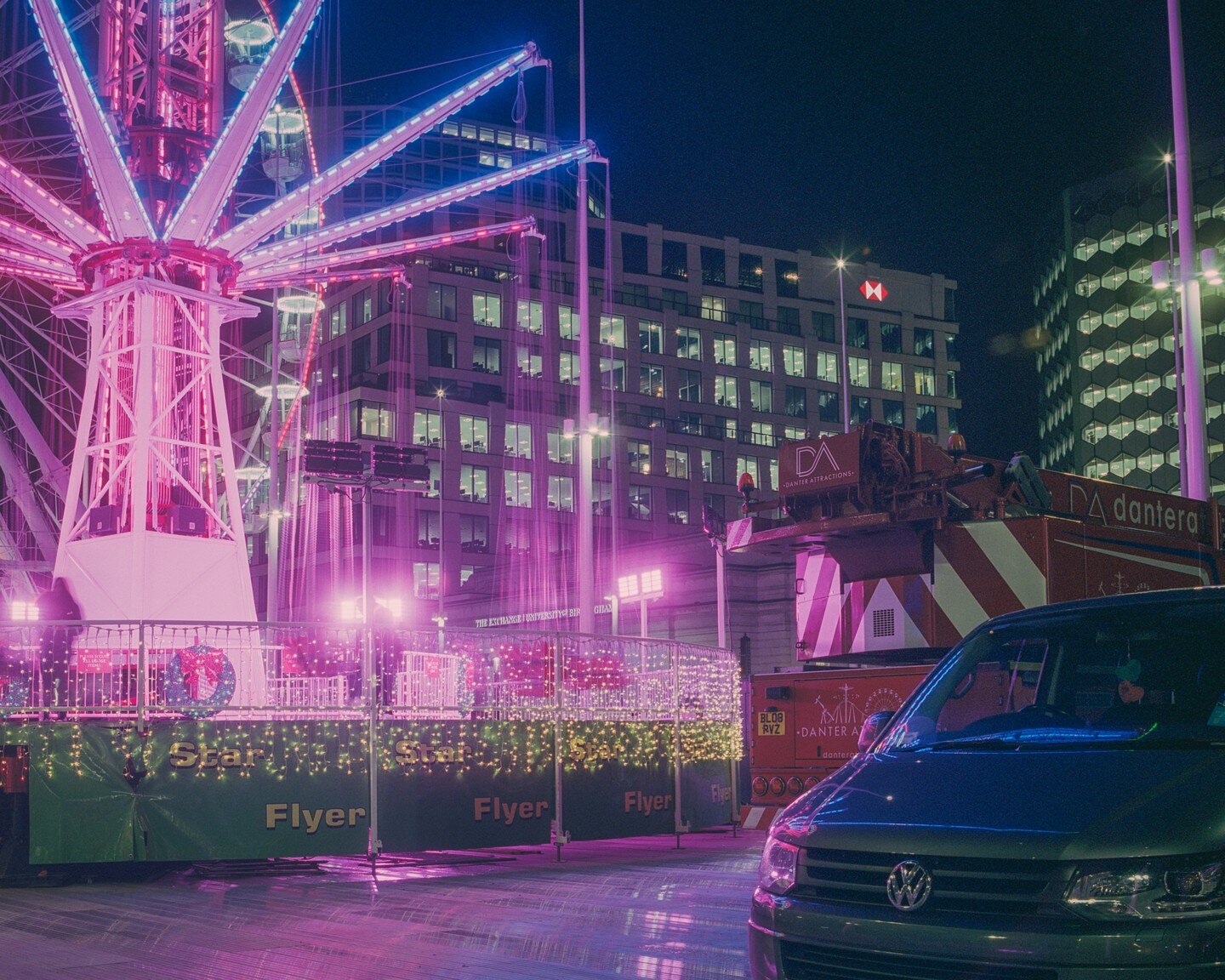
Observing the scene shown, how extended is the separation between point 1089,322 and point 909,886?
13429cm

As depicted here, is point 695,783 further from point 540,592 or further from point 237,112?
point 540,592

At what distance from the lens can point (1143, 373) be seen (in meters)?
124

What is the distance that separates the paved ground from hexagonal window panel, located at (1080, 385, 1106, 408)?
12226cm

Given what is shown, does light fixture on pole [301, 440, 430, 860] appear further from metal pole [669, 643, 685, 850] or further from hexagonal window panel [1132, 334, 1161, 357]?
hexagonal window panel [1132, 334, 1161, 357]

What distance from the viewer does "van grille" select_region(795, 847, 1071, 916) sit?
4480mm

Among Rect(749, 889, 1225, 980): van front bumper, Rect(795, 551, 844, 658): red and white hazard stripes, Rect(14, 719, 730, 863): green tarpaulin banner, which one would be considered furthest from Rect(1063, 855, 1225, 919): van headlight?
Rect(14, 719, 730, 863): green tarpaulin banner

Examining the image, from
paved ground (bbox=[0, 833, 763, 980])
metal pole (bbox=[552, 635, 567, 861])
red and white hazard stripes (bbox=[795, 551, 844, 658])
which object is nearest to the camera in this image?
paved ground (bbox=[0, 833, 763, 980])

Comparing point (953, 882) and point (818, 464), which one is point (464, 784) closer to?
point (818, 464)

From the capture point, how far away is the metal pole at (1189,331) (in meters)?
19.2

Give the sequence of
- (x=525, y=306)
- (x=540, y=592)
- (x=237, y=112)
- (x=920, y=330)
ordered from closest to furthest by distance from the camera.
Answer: (x=237, y=112)
(x=540, y=592)
(x=525, y=306)
(x=920, y=330)

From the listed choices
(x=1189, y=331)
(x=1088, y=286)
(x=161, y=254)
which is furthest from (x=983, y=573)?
(x=1088, y=286)

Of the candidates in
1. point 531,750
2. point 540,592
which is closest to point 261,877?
point 531,750

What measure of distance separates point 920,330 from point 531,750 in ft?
314

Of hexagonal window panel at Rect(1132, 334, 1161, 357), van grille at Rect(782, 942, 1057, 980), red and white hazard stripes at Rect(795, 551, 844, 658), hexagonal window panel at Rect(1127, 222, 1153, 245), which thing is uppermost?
hexagonal window panel at Rect(1127, 222, 1153, 245)
